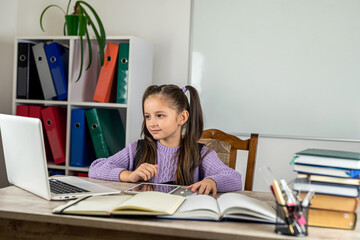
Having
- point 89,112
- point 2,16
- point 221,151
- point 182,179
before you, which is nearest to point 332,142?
point 221,151

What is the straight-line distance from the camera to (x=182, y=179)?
69.4 inches

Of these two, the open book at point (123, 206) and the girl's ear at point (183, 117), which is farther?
the girl's ear at point (183, 117)

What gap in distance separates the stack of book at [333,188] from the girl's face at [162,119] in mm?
784

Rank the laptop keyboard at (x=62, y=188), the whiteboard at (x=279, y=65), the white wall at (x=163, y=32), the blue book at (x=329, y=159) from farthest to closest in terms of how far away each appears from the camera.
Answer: the white wall at (x=163, y=32) < the whiteboard at (x=279, y=65) < the laptop keyboard at (x=62, y=188) < the blue book at (x=329, y=159)

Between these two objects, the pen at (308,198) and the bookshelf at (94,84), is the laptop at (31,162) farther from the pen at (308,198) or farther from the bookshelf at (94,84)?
the bookshelf at (94,84)

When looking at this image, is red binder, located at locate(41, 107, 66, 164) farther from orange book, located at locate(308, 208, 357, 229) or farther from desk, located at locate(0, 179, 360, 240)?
orange book, located at locate(308, 208, 357, 229)

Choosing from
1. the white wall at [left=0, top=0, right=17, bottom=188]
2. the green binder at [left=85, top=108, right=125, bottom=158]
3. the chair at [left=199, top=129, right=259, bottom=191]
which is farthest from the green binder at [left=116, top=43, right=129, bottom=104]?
the white wall at [left=0, top=0, right=17, bottom=188]

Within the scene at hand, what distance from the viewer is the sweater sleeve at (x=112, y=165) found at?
1641 millimetres

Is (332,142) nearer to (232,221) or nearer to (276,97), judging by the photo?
(276,97)

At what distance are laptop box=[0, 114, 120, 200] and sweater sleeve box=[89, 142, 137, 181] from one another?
181mm

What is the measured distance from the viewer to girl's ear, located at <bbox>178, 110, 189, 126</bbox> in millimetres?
1839

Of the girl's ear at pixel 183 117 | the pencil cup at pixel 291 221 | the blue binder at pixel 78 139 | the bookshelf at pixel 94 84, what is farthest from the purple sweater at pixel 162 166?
the blue binder at pixel 78 139

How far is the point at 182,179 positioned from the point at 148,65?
122cm

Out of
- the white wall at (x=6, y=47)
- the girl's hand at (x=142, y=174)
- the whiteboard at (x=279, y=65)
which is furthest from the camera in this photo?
the white wall at (x=6, y=47)
